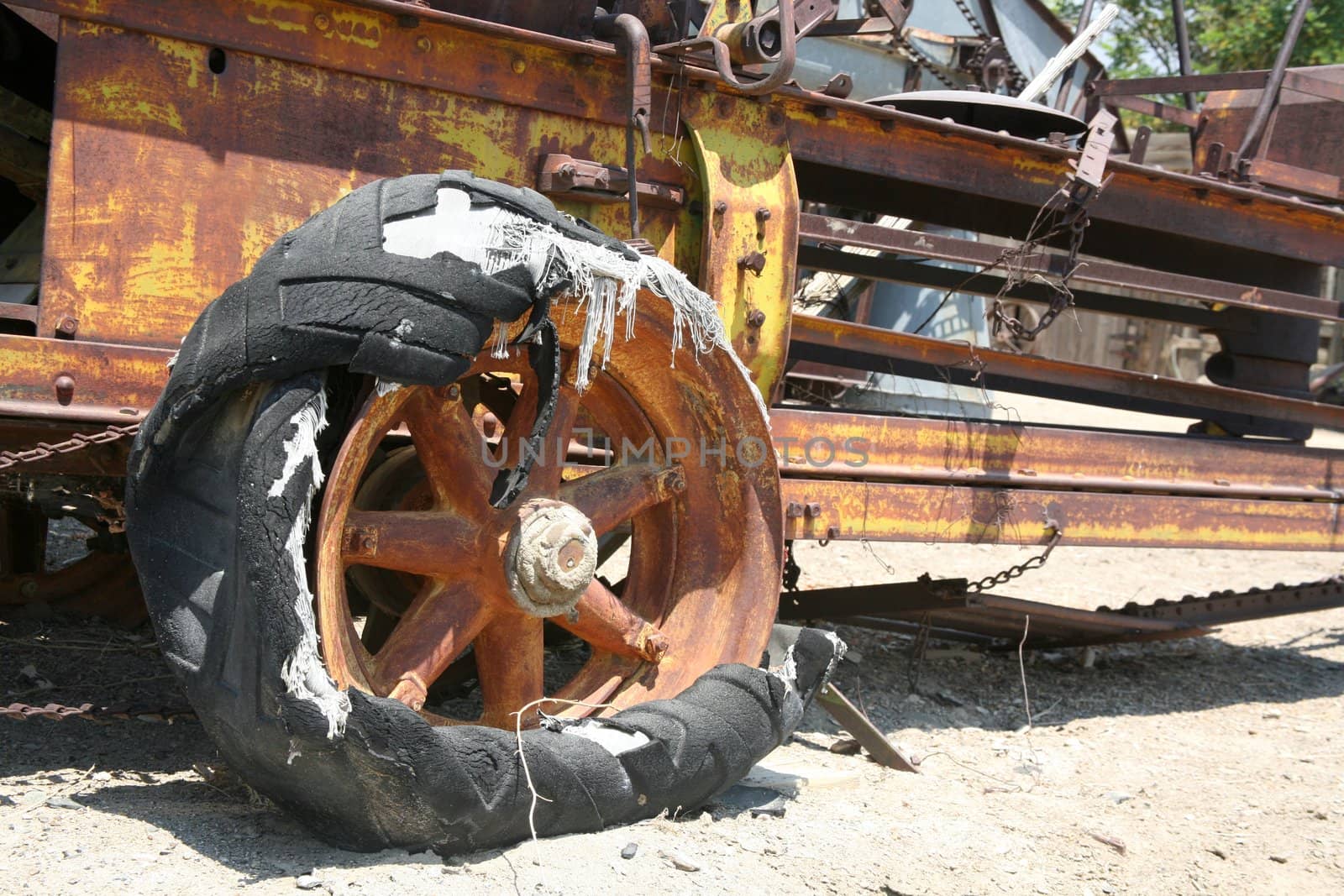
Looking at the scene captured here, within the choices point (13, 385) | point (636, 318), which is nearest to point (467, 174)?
point (636, 318)

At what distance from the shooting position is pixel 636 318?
104 inches

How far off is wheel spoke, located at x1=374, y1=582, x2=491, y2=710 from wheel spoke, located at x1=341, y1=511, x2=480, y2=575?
2.6 inches

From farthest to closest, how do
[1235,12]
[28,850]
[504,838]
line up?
[1235,12], [504,838], [28,850]

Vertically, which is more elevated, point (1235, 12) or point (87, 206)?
point (1235, 12)

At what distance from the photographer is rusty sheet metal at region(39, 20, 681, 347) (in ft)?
8.29

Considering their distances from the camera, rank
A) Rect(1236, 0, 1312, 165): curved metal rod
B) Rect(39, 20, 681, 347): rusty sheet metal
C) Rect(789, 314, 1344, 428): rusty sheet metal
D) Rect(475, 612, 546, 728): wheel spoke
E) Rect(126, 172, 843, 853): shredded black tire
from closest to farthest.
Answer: Rect(126, 172, 843, 853): shredded black tire, Rect(39, 20, 681, 347): rusty sheet metal, Rect(475, 612, 546, 728): wheel spoke, Rect(789, 314, 1344, 428): rusty sheet metal, Rect(1236, 0, 1312, 165): curved metal rod

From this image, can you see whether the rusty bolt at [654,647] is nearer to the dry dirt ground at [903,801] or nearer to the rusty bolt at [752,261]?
the dry dirt ground at [903,801]

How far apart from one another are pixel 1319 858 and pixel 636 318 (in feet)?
6.45

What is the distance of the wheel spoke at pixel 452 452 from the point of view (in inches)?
104

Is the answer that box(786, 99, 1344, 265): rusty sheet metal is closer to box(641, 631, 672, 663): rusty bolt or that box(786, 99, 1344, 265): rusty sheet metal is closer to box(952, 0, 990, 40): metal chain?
box(641, 631, 672, 663): rusty bolt

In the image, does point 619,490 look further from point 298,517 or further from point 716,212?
point 298,517

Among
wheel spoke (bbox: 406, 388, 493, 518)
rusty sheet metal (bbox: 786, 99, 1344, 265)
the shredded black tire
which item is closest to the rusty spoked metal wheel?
wheel spoke (bbox: 406, 388, 493, 518)

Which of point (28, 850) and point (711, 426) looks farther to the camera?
point (711, 426)

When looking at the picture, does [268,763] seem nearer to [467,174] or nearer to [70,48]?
[467,174]
